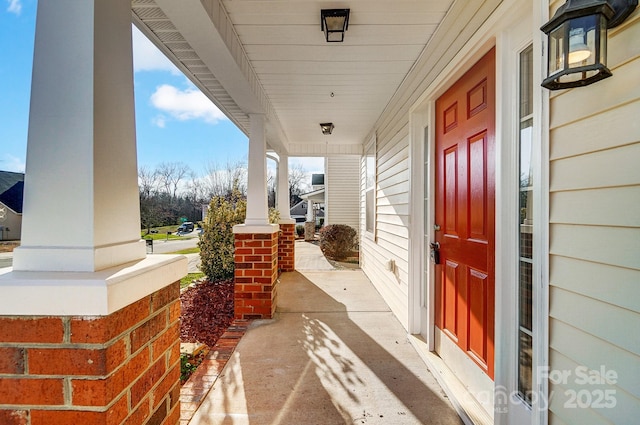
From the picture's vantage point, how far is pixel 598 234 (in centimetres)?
102

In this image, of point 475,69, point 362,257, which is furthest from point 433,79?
point 362,257

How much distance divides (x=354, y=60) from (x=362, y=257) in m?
4.29

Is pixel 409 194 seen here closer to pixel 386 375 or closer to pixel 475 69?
pixel 475 69

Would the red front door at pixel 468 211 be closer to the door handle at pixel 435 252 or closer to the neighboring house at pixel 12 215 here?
the door handle at pixel 435 252

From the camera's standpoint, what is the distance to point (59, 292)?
80cm

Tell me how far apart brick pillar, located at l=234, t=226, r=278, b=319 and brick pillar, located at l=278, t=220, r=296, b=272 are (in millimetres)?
2573

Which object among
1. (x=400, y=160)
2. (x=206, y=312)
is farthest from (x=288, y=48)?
(x=206, y=312)

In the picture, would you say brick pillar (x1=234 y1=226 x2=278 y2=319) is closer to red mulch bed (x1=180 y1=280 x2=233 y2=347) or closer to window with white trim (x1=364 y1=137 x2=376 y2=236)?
red mulch bed (x1=180 y1=280 x2=233 y2=347)

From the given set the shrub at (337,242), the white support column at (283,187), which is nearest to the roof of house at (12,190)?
the white support column at (283,187)

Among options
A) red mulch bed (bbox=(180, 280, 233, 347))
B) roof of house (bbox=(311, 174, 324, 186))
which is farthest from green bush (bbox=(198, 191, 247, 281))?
roof of house (bbox=(311, 174, 324, 186))

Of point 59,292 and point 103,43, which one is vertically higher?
point 103,43

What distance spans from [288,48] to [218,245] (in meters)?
3.65

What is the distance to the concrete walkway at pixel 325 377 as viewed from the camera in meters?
1.86

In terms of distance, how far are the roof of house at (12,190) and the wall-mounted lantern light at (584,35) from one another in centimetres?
173
